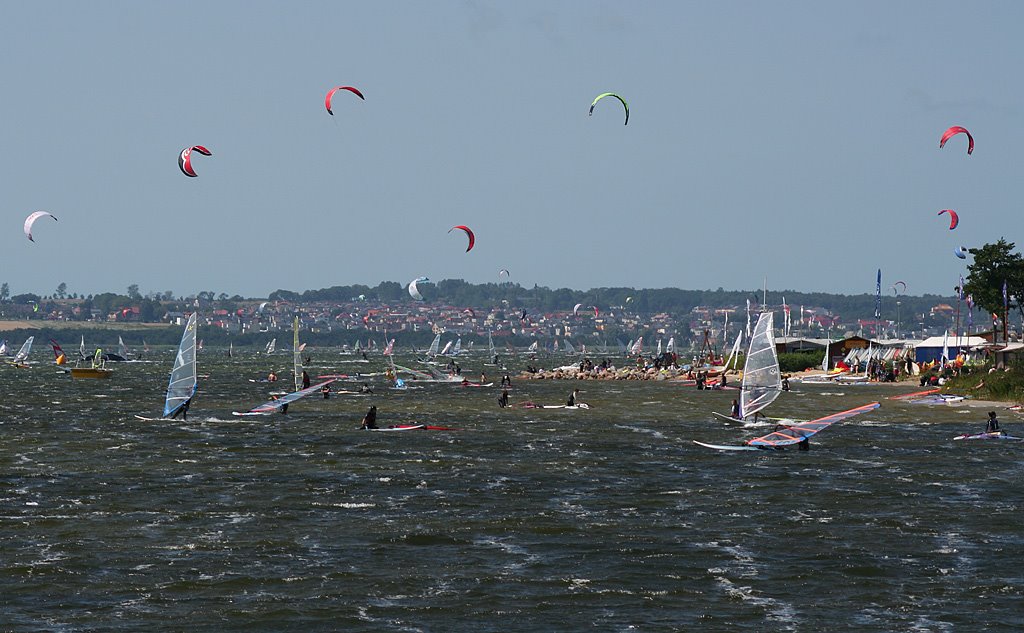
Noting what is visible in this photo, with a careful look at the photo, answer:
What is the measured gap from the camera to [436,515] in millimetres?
28547

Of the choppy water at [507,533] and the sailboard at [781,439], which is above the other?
the sailboard at [781,439]

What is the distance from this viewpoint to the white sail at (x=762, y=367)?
1855 inches

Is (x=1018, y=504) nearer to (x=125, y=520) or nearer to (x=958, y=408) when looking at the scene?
(x=125, y=520)

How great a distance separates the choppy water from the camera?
1983 centimetres

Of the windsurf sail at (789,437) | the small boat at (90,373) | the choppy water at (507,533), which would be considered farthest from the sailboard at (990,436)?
the small boat at (90,373)

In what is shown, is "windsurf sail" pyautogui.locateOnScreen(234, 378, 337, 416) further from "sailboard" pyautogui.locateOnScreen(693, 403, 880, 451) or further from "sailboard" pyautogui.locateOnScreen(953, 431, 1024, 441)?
"sailboard" pyautogui.locateOnScreen(953, 431, 1024, 441)

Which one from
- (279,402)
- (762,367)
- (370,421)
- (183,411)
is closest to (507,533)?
(762,367)

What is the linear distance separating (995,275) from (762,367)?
58548mm

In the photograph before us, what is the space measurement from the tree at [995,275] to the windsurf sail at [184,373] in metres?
61.9

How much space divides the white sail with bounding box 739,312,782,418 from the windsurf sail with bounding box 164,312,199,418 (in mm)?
18957

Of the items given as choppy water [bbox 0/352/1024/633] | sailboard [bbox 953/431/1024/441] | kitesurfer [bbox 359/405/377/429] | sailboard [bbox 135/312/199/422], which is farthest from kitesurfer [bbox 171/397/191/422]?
sailboard [bbox 953/431/1024/441]

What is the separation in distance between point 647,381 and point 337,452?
76541 mm

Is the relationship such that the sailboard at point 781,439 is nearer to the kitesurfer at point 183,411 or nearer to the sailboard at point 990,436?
the sailboard at point 990,436

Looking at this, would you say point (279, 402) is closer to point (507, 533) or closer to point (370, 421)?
point (370, 421)
